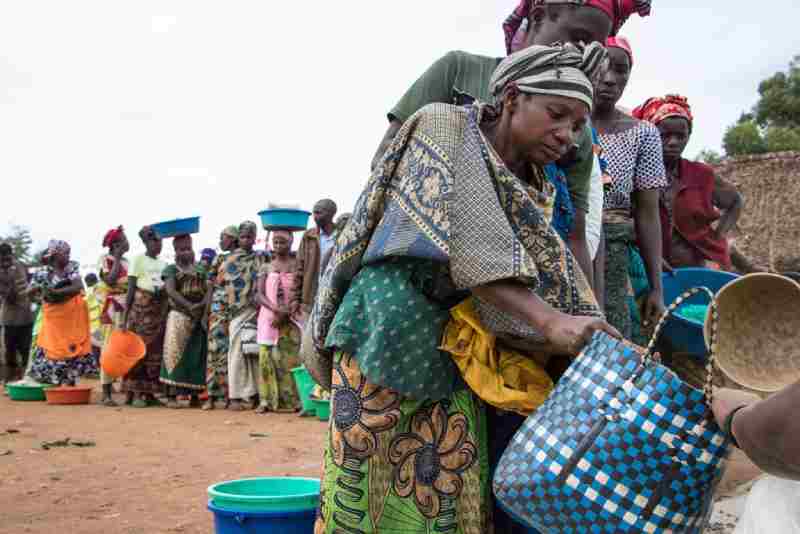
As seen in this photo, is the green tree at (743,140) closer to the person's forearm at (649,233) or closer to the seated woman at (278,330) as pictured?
the seated woman at (278,330)

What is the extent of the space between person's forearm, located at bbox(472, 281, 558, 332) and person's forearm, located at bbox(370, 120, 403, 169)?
57cm

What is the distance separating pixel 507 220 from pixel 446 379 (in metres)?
0.43

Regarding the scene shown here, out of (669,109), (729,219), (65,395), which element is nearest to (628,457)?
(669,109)

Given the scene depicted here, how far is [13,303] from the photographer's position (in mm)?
11562

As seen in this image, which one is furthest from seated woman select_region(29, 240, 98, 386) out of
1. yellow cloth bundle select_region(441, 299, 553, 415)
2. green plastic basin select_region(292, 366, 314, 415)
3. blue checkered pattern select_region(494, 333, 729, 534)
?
blue checkered pattern select_region(494, 333, 729, 534)

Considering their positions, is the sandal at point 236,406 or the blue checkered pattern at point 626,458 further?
the sandal at point 236,406

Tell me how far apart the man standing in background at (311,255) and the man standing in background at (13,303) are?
484cm

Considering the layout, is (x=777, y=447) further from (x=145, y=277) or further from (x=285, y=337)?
(x=145, y=277)

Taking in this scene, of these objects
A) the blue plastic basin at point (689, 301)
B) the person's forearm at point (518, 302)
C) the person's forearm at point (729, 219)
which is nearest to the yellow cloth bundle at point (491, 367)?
the person's forearm at point (518, 302)

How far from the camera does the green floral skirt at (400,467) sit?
2057 mm

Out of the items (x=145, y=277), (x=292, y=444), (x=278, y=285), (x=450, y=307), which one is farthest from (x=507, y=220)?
(x=145, y=277)

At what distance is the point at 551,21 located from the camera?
8.29ft

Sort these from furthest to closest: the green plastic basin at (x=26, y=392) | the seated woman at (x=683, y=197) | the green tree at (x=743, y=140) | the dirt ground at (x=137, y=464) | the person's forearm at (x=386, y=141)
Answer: the green tree at (x=743, y=140)
the green plastic basin at (x=26, y=392)
the seated woman at (x=683, y=197)
the dirt ground at (x=137, y=464)
the person's forearm at (x=386, y=141)

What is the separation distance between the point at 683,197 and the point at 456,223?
Result: 3.00 meters
